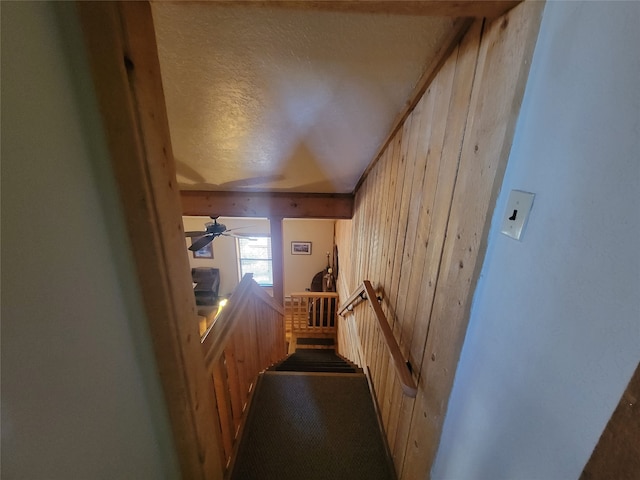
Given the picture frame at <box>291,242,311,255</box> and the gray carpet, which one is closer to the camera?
the gray carpet

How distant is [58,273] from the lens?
0.50 meters

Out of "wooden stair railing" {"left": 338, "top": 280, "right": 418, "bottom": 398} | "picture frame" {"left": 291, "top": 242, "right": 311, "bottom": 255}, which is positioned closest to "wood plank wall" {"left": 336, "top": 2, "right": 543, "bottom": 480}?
"wooden stair railing" {"left": 338, "top": 280, "right": 418, "bottom": 398}

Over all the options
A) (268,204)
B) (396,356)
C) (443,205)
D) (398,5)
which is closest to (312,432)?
(396,356)

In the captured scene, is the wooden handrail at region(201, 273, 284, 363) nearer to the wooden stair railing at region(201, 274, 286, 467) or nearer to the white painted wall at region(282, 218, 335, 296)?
the wooden stair railing at region(201, 274, 286, 467)

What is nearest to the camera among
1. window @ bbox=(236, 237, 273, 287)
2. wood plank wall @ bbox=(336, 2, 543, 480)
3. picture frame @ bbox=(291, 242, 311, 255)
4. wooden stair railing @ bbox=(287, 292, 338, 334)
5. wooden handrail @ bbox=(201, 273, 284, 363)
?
wood plank wall @ bbox=(336, 2, 543, 480)

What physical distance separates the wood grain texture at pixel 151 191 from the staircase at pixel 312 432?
843mm

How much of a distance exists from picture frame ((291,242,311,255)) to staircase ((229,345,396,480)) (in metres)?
4.86

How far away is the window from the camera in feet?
24.4

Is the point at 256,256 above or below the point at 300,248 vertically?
below

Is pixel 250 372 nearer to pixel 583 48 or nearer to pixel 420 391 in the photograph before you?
pixel 420 391

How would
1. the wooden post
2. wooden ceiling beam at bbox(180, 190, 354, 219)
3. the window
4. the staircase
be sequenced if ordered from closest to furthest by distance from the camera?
the staircase < wooden ceiling beam at bbox(180, 190, 354, 219) < the wooden post < the window

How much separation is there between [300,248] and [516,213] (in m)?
6.52

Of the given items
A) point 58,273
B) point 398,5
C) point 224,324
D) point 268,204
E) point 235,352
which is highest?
point 398,5

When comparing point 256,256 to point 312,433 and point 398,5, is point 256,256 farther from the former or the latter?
point 398,5
